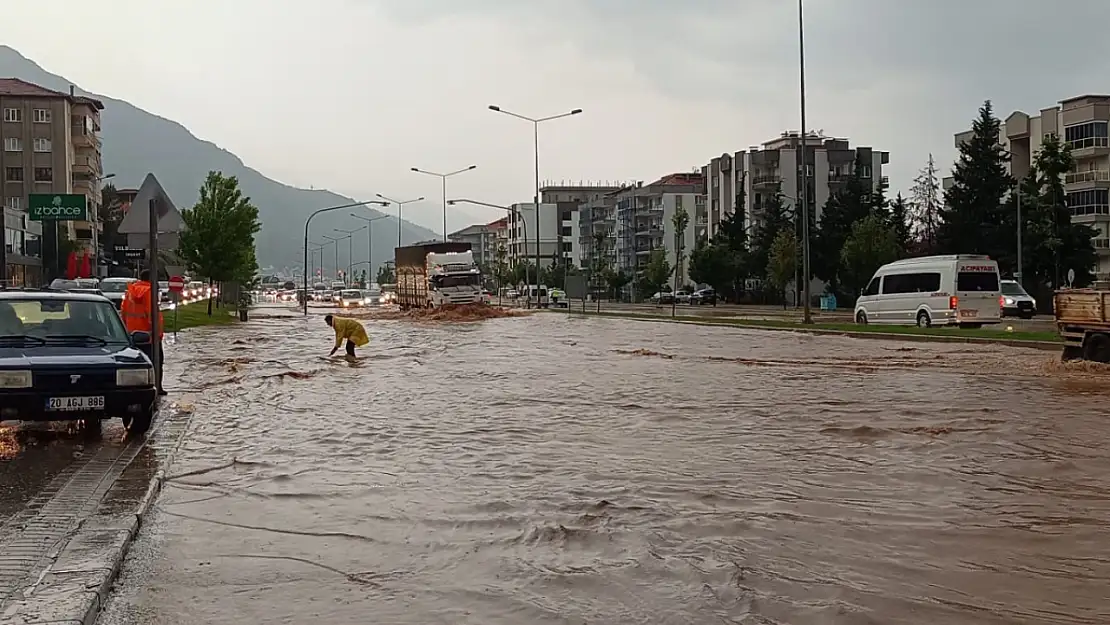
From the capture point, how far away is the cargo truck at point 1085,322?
19891 millimetres

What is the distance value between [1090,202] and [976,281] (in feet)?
158

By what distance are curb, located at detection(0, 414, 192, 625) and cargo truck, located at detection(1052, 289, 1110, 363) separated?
56.6ft

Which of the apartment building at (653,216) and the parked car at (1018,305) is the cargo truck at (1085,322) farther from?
the apartment building at (653,216)

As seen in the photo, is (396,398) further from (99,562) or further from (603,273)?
(603,273)

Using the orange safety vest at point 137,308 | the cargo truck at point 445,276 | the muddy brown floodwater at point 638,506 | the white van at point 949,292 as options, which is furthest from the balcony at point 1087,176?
the orange safety vest at point 137,308

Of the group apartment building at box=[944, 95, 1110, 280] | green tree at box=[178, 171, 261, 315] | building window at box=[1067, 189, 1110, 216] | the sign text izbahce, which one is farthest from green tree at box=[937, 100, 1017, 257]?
the sign text izbahce

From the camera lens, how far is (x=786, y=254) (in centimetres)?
7488

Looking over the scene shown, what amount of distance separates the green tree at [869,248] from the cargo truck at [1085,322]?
4814 centimetres

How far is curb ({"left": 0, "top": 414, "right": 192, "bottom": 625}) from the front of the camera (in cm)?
529

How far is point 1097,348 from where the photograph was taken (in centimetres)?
2014

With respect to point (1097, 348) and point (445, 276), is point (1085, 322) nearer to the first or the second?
point (1097, 348)

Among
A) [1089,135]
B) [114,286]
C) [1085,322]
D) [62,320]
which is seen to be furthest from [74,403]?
[1089,135]

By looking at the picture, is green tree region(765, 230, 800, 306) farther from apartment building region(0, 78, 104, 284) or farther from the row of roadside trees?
apartment building region(0, 78, 104, 284)

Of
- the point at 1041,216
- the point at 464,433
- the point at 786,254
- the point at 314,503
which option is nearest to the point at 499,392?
the point at 464,433
